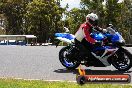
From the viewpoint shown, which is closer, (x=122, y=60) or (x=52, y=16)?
(x=122, y=60)

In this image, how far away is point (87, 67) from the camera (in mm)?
12703

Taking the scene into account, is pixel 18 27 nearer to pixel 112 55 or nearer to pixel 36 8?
pixel 36 8

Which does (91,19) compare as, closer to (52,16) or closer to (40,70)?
(40,70)

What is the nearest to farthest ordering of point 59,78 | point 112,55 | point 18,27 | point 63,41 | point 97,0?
point 59,78, point 112,55, point 63,41, point 97,0, point 18,27

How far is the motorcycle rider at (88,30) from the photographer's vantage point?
11.6 meters

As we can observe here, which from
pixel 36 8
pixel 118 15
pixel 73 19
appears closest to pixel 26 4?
pixel 36 8

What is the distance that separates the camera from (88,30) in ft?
38.2

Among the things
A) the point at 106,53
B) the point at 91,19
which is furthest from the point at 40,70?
the point at 91,19

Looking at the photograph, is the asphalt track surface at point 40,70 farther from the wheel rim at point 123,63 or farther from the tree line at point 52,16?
the tree line at point 52,16

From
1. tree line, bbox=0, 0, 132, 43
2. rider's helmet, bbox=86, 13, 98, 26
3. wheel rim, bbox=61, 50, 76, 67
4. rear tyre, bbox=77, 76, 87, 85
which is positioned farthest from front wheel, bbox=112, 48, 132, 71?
tree line, bbox=0, 0, 132, 43

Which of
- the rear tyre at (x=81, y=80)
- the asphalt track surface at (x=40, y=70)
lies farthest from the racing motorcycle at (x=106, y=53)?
the rear tyre at (x=81, y=80)

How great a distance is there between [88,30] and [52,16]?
62.8 metres

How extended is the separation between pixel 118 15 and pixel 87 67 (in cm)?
5962

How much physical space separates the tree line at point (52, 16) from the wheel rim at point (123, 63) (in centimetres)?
5198
